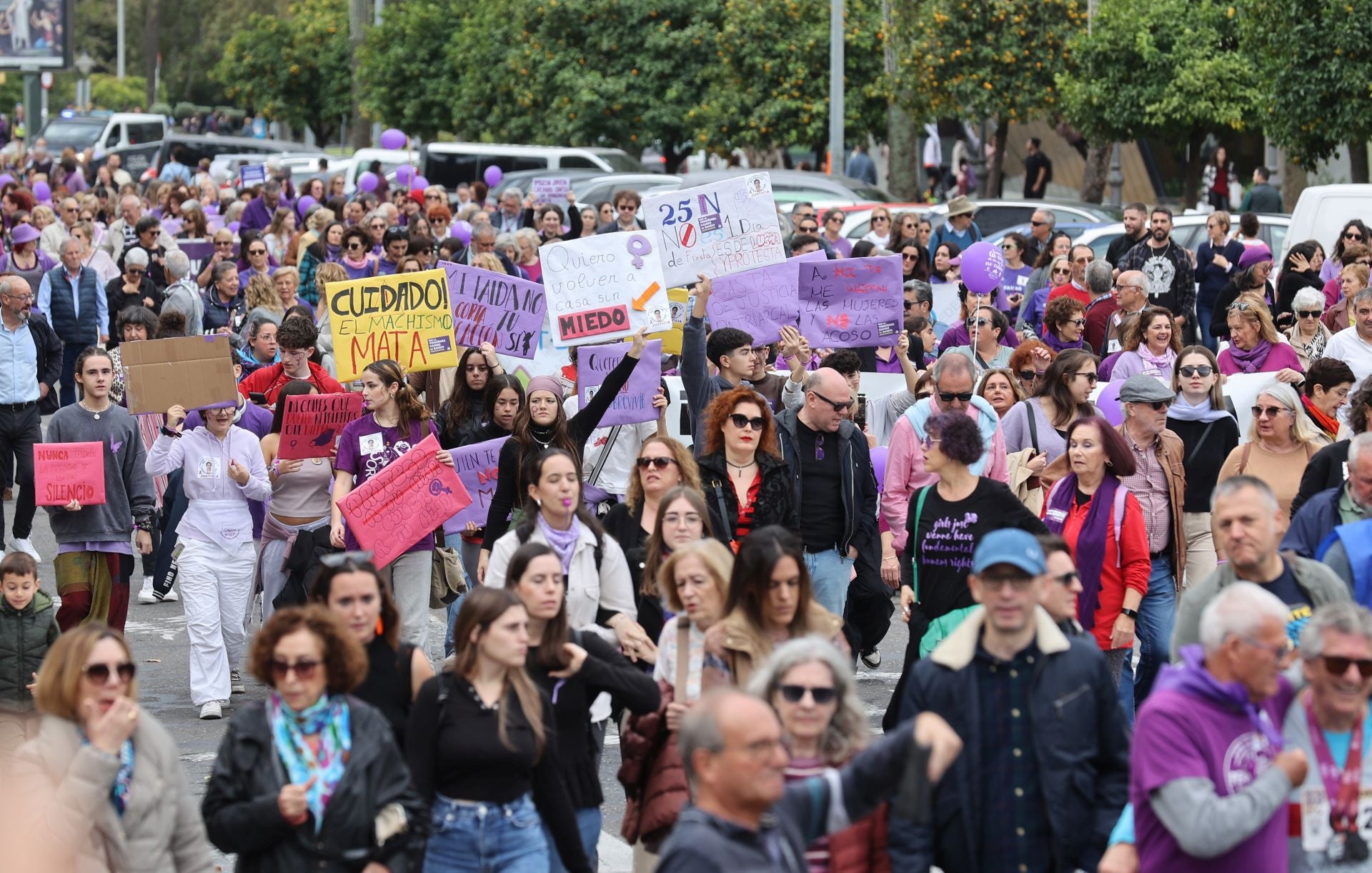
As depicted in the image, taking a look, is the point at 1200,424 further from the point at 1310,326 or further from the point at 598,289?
the point at 598,289

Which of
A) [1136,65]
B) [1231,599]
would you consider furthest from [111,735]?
[1136,65]

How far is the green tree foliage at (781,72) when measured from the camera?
33.7 meters

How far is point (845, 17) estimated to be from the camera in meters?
34.8

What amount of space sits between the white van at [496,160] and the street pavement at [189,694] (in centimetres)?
2008

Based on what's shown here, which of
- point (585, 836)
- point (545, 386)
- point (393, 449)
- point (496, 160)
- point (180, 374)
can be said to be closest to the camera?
point (585, 836)

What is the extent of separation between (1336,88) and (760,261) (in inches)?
491

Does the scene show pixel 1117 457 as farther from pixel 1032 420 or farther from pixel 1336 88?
pixel 1336 88

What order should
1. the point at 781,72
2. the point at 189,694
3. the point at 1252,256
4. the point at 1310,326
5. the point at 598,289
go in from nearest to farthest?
the point at 189,694 < the point at 598,289 < the point at 1310,326 < the point at 1252,256 < the point at 781,72

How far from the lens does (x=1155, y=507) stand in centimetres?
877

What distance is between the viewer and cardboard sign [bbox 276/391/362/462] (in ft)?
32.9

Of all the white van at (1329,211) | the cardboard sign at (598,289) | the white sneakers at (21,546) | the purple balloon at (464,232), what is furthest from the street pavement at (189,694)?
the purple balloon at (464,232)

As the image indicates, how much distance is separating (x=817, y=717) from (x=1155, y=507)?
4.06 meters

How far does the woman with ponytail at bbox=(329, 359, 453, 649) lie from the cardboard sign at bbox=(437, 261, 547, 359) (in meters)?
2.07

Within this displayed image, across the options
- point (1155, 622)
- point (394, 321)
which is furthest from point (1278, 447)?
point (394, 321)
